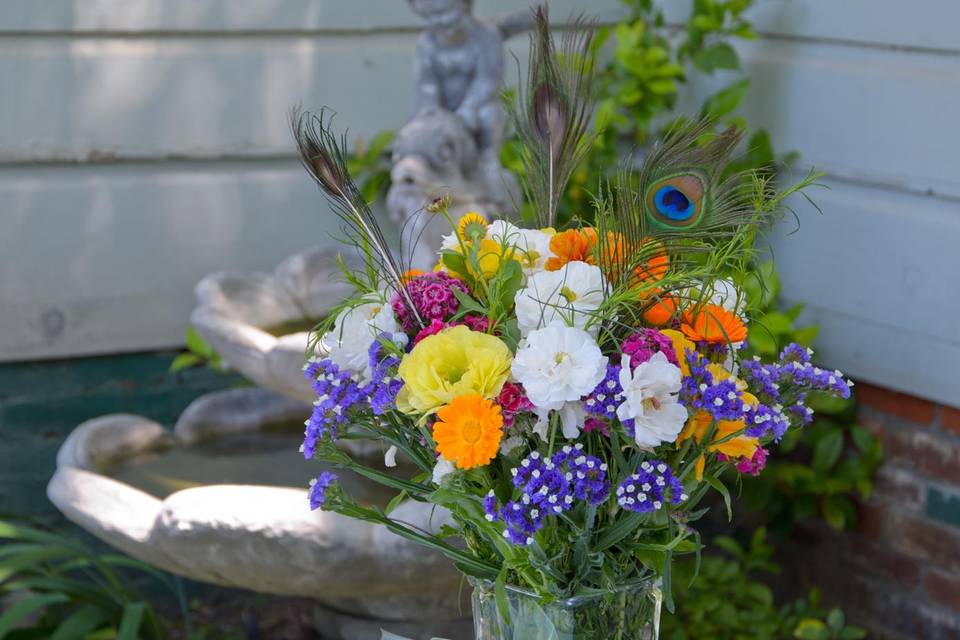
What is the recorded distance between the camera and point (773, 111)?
3301mm

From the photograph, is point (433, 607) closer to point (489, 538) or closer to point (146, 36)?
point (489, 538)

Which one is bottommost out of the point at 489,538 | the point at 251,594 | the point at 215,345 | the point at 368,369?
the point at 251,594

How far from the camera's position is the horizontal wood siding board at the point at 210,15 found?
2.98 m

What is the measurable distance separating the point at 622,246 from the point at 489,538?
0.32 meters

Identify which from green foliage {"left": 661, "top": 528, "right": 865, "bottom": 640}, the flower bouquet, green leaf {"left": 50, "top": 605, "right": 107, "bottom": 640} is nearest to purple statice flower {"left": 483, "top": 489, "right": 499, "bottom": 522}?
the flower bouquet

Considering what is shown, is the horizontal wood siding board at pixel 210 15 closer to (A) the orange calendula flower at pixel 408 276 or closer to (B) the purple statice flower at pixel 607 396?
(A) the orange calendula flower at pixel 408 276

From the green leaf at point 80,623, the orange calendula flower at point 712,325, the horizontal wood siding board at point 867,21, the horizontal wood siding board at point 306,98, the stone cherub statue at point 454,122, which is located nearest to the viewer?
the orange calendula flower at point 712,325

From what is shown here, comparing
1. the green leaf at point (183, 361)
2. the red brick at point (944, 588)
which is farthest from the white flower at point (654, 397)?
the green leaf at point (183, 361)

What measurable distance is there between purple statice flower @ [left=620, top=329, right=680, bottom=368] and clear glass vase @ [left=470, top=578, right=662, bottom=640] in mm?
249

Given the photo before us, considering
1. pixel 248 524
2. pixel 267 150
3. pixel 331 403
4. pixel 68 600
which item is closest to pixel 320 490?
pixel 331 403

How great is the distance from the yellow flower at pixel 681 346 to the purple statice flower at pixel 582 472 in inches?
4.6

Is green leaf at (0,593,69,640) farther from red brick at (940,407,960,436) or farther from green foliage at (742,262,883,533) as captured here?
red brick at (940,407,960,436)

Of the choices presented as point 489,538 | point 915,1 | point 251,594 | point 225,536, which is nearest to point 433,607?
point 225,536

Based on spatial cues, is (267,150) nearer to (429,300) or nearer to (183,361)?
(183,361)
